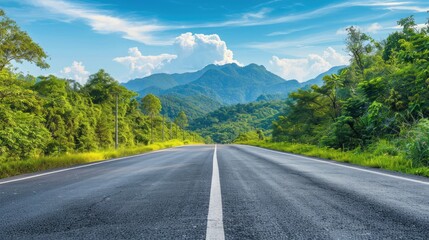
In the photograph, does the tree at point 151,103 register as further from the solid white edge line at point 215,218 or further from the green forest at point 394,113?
the solid white edge line at point 215,218

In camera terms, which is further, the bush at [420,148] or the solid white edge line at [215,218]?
the bush at [420,148]

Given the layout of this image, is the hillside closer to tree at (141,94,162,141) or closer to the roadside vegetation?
tree at (141,94,162,141)

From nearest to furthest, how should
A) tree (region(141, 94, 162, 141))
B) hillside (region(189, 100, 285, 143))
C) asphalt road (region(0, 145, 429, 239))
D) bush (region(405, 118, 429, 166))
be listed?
asphalt road (region(0, 145, 429, 239)), bush (region(405, 118, 429, 166)), tree (region(141, 94, 162, 141)), hillside (region(189, 100, 285, 143))

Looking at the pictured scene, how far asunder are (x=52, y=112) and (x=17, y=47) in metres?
25.0

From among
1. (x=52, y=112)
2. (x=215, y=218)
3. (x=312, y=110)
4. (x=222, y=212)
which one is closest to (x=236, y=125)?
(x=312, y=110)

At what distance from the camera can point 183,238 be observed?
249 centimetres

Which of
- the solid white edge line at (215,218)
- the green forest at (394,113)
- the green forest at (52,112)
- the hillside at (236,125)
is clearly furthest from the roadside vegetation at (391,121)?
the hillside at (236,125)

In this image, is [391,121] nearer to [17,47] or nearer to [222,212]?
[222,212]

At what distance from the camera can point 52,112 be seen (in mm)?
38812

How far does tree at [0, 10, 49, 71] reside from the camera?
15953 millimetres

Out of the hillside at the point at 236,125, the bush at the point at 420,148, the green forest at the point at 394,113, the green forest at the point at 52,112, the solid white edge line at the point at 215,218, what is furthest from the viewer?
the hillside at the point at 236,125

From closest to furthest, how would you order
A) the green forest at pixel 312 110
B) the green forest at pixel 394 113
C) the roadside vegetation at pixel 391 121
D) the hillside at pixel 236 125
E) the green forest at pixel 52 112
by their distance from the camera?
the roadside vegetation at pixel 391 121 < the green forest at pixel 394 113 < the green forest at pixel 312 110 < the green forest at pixel 52 112 < the hillside at pixel 236 125

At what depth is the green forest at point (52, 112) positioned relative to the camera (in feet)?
53.0

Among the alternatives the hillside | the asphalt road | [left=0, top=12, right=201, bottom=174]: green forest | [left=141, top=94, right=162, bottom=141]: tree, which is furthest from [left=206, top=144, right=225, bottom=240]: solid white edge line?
the hillside
